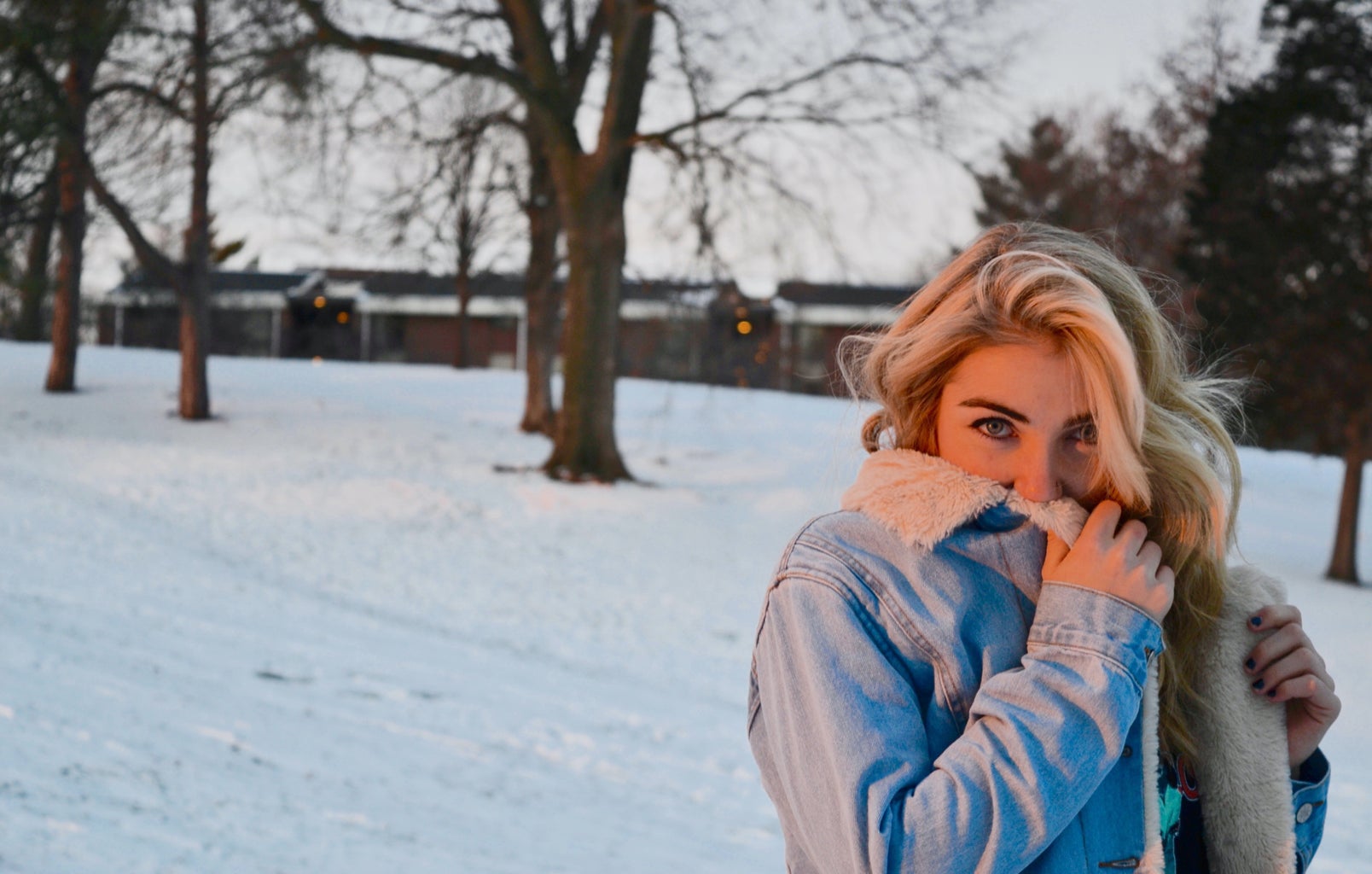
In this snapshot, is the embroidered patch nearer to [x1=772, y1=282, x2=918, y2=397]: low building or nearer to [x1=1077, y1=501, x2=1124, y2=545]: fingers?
[x1=1077, y1=501, x2=1124, y2=545]: fingers

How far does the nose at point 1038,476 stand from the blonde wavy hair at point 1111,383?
0.19ft

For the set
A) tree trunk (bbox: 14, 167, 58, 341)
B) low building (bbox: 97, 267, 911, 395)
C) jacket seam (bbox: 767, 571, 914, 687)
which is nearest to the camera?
jacket seam (bbox: 767, 571, 914, 687)

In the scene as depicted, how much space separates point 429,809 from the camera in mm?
4492

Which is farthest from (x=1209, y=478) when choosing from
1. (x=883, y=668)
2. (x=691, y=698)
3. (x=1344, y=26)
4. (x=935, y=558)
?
(x=1344, y=26)

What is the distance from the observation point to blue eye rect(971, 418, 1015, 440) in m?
1.48

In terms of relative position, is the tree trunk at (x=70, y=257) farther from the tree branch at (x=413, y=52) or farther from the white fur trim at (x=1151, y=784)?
the white fur trim at (x=1151, y=784)

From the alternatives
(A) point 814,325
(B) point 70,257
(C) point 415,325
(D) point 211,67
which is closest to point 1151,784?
A: (D) point 211,67

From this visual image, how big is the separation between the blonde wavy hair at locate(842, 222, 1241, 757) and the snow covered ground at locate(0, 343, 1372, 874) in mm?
245

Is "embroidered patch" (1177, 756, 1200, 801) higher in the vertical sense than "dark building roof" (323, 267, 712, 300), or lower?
lower

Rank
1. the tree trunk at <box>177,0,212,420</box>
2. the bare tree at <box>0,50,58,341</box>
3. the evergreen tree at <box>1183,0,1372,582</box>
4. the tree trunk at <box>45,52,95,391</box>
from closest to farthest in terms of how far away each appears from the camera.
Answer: the bare tree at <box>0,50,58,341</box>, the evergreen tree at <box>1183,0,1372,582</box>, the tree trunk at <box>45,52,95,391</box>, the tree trunk at <box>177,0,212,420</box>

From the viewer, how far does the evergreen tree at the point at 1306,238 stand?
46.4 feet

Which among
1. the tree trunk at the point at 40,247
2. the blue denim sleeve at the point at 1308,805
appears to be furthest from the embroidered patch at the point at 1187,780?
the tree trunk at the point at 40,247

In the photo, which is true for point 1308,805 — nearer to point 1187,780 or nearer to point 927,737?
point 1187,780

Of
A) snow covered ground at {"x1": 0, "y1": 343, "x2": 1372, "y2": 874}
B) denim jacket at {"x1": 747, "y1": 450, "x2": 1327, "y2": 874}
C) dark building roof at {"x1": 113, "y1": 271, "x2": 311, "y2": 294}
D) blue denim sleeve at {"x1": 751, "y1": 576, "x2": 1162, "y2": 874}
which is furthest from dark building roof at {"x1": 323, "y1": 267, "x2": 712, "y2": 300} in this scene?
blue denim sleeve at {"x1": 751, "y1": 576, "x2": 1162, "y2": 874}
